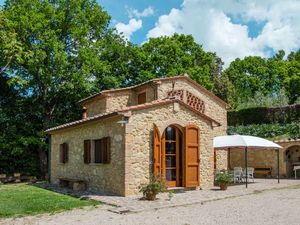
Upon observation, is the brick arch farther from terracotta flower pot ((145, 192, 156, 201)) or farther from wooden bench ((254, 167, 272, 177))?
wooden bench ((254, 167, 272, 177))

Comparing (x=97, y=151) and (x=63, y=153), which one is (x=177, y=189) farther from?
(x=63, y=153)

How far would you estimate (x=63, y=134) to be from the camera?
1919 cm

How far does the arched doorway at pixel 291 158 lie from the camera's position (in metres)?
22.8

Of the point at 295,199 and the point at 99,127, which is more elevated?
the point at 99,127

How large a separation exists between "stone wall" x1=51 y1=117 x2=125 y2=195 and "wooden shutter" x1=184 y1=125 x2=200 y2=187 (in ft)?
9.32

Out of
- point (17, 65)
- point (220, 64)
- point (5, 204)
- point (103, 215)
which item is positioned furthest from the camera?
point (220, 64)

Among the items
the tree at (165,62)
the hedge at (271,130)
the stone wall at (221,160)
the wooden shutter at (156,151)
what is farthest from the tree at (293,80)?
the wooden shutter at (156,151)

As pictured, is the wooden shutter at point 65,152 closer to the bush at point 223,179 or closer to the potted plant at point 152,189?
the potted plant at point 152,189

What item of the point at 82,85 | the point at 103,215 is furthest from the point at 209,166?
the point at 82,85

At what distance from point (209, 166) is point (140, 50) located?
61.5 ft

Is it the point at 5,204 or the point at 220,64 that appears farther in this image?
the point at 220,64

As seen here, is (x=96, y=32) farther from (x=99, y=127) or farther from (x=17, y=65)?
(x=99, y=127)

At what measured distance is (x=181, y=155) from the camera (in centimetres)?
1499

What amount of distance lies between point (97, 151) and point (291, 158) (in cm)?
1331
